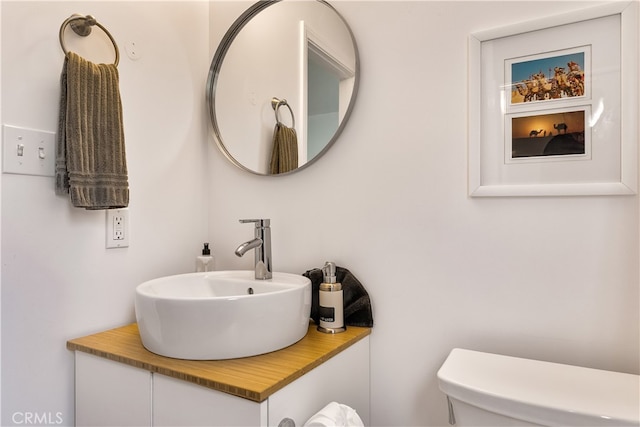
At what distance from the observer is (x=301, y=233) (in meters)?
1.31

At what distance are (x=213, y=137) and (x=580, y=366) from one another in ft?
4.31

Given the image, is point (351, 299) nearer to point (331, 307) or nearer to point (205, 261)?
point (331, 307)

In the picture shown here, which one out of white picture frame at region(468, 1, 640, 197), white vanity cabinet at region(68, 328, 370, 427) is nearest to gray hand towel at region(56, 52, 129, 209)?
white vanity cabinet at region(68, 328, 370, 427)

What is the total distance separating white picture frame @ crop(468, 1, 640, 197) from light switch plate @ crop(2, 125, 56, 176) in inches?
42.9

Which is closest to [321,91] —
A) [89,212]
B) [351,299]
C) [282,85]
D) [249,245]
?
[282,85]

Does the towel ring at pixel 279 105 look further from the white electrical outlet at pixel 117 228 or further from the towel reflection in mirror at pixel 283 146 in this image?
the white electrical outlet at pixel 117 228

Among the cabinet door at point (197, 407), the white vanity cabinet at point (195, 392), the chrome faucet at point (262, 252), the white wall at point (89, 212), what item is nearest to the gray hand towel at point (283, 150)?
the chrome faucet at point (262, 252)

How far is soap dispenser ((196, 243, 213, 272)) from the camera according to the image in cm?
137

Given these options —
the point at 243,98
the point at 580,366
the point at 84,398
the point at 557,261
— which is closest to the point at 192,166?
the point at 243,98

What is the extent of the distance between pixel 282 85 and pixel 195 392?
3.17 ft

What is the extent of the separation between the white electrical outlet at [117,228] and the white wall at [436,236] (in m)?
0.48

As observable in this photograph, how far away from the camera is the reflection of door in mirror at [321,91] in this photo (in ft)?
4.01

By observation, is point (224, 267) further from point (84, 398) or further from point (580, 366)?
point (580, 366)

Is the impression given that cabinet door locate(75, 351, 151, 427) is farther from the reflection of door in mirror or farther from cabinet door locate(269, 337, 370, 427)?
the reflection of door in mirror
